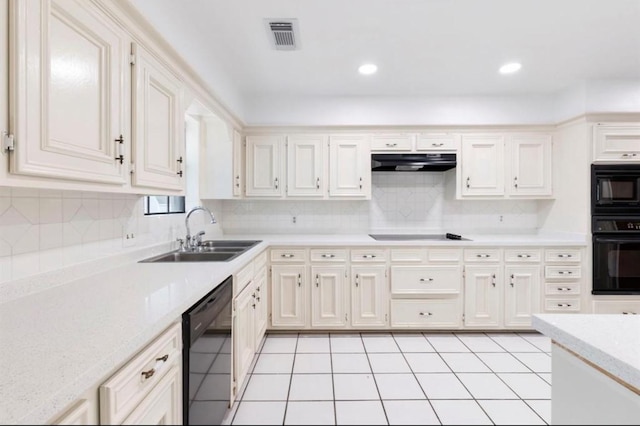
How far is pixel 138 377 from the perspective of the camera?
0.82 meters

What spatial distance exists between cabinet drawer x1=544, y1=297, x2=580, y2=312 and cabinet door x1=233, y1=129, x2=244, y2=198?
3.08 m

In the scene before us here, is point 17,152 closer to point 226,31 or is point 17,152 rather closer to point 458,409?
point 226,31

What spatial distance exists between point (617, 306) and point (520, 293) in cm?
82

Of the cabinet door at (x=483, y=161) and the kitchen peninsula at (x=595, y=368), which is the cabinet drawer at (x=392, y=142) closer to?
the cabinet door at (x=483, y=161)

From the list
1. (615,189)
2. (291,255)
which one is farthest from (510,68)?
(291,255)

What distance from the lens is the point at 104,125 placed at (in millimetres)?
1199

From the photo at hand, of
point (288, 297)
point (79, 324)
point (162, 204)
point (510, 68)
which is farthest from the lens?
point (288, 297)

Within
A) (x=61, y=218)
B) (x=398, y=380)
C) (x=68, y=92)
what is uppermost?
(x=68, y=92)

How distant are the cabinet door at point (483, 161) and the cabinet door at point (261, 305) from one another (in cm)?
217

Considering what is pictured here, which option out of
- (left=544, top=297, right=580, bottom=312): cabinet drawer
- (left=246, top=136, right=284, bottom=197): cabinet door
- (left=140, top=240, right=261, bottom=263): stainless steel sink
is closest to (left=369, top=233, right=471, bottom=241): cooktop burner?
(left=544, top=297, right=580, bottom=312): cabinet drawer

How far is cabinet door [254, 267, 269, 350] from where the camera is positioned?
2393 millimetres

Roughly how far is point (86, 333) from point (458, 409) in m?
1.92

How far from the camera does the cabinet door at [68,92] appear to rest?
86 cm

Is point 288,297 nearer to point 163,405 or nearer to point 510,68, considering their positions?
point 163,405
